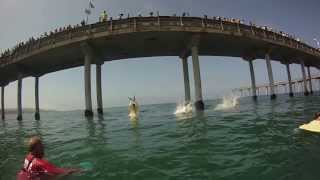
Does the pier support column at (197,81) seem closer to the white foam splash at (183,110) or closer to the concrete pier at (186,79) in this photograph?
the white foam splash at (183,110)

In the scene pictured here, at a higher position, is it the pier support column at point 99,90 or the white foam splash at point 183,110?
the pier support column at point 99,90

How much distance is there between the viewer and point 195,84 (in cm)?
4378

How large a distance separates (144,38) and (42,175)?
1531 inches

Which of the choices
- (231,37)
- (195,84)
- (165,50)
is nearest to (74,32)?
(165,50)

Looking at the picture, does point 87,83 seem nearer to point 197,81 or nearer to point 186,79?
point 197,81

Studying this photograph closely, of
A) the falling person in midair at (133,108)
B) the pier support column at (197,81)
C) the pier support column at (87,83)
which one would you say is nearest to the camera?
the falling person in midair at (133,108)

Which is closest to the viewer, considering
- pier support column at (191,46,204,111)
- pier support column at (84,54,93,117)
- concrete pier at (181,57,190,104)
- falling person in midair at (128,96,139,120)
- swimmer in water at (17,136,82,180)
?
swimmer in water at (17,136,82,180)

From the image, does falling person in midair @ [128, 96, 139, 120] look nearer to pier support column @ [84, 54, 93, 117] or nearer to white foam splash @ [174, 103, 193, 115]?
white foam splash @ [174, 103, 193, 115]

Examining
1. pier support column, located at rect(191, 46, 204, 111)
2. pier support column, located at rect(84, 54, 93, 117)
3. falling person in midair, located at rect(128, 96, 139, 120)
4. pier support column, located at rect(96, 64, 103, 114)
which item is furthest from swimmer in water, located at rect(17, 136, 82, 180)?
pier support column, located at rect(96, 64, 103, 114)

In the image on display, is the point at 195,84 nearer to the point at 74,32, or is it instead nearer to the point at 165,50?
the point at 165,50

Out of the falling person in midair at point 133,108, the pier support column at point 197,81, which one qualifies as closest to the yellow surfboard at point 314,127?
the falling person in midair at point 133,108

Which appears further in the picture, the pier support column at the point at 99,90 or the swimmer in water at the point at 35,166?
the pier support column at the point at 99,90

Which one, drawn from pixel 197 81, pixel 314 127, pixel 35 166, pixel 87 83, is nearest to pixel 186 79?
pixel 197 81

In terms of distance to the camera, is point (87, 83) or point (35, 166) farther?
point (87, 83)
